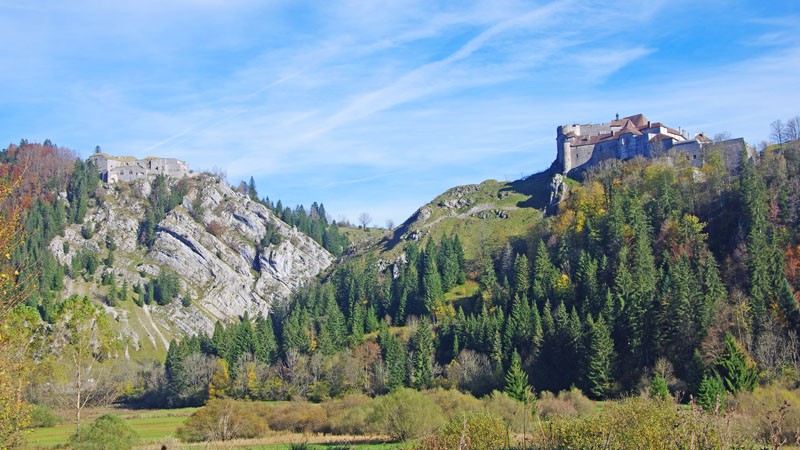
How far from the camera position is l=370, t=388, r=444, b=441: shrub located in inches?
1663

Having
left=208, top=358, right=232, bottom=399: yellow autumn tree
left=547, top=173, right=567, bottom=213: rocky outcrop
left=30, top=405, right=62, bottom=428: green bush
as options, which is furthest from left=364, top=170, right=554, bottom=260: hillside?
left=30, top=405, right=62, bottom=428: green bush

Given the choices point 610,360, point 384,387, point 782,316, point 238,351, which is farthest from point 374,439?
point 238,351

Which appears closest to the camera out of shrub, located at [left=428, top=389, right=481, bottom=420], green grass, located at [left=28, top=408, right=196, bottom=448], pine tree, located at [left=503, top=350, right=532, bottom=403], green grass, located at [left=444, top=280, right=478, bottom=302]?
shrub, located at [left=428, top=389, right=481, bottom=420]

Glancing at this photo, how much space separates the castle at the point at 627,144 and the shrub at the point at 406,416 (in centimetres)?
9716

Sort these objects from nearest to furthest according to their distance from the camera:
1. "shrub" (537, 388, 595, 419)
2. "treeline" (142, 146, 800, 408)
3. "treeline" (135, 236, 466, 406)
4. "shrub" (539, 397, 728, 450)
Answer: "shrub" (539, 397, 728, 450) → "shrub" (537, 388, 595, 419) → "treeline" (142, 146, 800, 408) → "treeline" (135, 236, 466, 406)

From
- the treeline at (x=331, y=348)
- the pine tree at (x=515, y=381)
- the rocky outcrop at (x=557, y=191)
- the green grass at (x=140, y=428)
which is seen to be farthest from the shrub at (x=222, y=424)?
the rocky outcrop at (x=557, y=191)

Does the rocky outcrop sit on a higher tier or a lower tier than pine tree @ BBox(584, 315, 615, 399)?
higher

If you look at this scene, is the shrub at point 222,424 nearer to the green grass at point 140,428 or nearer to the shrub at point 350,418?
the green grass at point 140,428

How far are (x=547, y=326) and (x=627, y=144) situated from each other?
227ft

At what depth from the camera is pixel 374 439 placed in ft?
148

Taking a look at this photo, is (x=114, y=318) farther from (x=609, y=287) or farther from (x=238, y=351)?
(x=609, y=287)

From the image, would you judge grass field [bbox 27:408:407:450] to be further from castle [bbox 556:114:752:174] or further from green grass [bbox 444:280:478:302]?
castle [bbox 556:114:752:174]

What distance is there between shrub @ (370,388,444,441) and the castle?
319 ft

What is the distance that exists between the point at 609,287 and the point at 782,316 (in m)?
22.0
